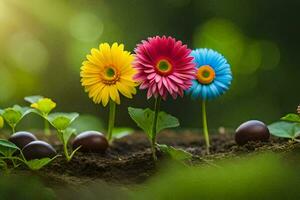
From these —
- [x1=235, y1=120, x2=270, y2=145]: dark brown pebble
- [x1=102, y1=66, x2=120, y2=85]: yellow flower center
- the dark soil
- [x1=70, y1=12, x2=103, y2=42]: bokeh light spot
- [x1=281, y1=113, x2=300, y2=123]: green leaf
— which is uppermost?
[x1=70, y1=12, x2=103, y2=42]: bokeh light spot

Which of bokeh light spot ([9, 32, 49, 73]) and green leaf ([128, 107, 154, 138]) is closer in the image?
green leaf ([128, 107, 154, 138])

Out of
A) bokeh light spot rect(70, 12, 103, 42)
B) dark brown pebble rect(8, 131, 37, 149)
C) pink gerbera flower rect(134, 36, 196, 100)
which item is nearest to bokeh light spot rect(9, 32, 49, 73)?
bokeh light spot rect(70, 12, 103, 42)

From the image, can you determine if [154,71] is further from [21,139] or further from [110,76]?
[21,139]

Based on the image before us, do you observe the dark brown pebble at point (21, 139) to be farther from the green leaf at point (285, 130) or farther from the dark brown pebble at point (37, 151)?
the green leaf at point (285, 130)

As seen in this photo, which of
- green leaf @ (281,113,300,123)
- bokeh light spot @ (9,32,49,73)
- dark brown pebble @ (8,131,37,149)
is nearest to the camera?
green leaf @ (281,113,300,123)

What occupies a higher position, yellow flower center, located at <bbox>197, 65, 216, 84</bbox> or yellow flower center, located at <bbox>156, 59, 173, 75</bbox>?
yellow flower center, located at <bbox>156, 59, 173, 75</bbox>

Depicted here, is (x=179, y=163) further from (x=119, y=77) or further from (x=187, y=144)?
(x=187, y=144)

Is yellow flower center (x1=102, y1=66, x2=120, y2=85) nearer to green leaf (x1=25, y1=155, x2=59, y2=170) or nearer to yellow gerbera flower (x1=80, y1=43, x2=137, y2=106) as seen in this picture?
yellow gerbera flower (x1=80, y1=43, x2=137, y2=106)

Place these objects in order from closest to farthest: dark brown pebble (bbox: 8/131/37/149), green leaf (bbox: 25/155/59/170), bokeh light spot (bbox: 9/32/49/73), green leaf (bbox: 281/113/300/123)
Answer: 1. green leaf (bbox: 25/155/59/170)
2. green leaf (bbox: 281/113/300/123)
3. dark brown pebble (bbox: 8/131/37/149)
4. bokeh light spot (bbox: 9/32/49/73)

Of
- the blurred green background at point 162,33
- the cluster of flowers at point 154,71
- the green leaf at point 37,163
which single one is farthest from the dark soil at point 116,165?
the blurred green background at point 162,33
